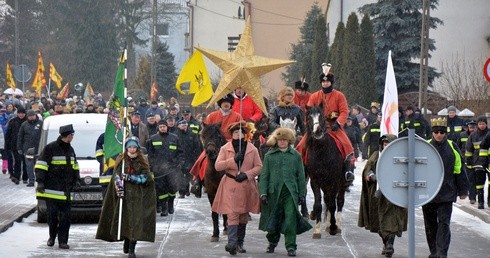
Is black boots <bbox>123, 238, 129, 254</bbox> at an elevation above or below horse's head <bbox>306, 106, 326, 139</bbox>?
below

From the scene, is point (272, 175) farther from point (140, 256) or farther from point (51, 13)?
point (51, 13)

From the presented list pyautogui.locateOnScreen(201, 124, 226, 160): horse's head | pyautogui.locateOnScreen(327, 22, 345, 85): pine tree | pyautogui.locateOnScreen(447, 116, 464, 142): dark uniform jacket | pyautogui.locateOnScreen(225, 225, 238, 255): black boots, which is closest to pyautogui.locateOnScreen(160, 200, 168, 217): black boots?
pyautogui.locateOnScreen(201, 124, 226, 160): horse's head

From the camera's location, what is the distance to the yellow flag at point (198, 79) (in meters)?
23.5

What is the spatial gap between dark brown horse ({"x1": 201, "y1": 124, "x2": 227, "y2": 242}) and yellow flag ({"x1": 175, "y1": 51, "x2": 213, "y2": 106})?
486 cm

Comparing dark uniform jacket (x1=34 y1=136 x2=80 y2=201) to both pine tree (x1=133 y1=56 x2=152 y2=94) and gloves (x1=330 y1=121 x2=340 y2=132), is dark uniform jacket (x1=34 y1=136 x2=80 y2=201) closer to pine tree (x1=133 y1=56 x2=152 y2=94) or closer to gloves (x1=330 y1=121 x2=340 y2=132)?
gloves (x1=330 y1=121 x2=340 y2=132)

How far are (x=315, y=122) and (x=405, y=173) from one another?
6.41 metres

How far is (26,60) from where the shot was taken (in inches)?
3246

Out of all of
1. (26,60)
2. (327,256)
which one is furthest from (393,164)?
(26,60)

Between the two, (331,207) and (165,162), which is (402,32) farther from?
(331,207)

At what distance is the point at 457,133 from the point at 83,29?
59.4 m

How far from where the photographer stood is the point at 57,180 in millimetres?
17062

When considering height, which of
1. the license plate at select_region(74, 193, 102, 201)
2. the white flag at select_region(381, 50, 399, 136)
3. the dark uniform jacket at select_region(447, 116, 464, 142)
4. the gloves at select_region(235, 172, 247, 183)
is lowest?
the license plate at select_region(74, 193, 102, 201)

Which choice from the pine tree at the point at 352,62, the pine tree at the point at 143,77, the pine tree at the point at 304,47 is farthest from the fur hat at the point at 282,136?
the pine tree at the point at 143,77

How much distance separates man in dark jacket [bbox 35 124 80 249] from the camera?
1697 cm
